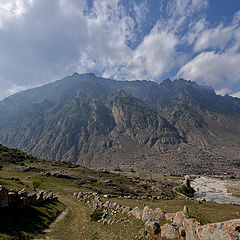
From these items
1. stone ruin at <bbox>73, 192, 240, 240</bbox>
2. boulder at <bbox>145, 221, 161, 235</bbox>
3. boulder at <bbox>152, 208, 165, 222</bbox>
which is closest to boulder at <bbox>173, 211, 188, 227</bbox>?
stone ruin at <bbox>73, 192, 240, 240</bbox>

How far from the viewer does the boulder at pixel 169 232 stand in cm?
968

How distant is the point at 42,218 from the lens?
16.9m

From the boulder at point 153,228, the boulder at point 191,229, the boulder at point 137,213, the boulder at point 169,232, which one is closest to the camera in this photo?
the boulder at point 191,229

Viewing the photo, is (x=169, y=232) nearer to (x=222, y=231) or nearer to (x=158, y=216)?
(x=158, y=216)

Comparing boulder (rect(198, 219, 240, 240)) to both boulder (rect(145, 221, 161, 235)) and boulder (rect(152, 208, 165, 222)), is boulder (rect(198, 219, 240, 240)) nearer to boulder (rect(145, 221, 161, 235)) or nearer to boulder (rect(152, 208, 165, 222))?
boulder (rect(145, 221, 161, 235))

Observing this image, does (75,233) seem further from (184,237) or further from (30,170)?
(30,170)

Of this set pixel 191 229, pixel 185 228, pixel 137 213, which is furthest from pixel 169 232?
pixel 137 213

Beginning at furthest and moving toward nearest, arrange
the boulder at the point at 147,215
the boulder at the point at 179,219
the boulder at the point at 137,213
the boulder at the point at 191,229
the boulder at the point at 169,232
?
the boulder at the point at 137,213 < the boulder at the point at 147,215 < the boulder at the point at 179,219 < the boulder at the point at 169,232 < the boulder at the point at 191,229

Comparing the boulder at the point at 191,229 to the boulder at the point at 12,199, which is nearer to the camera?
the boulder at the point at 191,229

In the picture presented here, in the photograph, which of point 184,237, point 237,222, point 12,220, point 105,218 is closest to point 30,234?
point 12,220

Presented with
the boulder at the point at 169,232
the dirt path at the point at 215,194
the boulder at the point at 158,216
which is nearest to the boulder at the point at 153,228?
the boulder at the point at 169,232

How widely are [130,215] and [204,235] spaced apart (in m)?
9.49

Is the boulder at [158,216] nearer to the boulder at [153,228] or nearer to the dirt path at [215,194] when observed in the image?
the boulder at [153,228]

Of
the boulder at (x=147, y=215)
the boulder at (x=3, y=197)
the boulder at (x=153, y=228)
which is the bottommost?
the boulder at (x=153, y=228)
